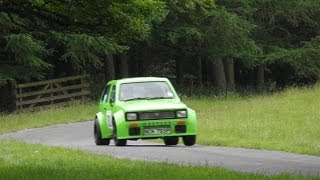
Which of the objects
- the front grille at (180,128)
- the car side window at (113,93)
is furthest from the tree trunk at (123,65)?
the front grille at (180,128)

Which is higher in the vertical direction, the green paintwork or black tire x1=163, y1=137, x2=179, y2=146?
the green paintwork

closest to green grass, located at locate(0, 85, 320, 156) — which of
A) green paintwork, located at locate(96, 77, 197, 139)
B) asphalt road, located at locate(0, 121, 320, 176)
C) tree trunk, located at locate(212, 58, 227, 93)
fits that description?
asphalt road, located at locate(0, 121, 320, 176)

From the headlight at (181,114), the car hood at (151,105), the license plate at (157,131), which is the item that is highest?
the car hood at (151,105)

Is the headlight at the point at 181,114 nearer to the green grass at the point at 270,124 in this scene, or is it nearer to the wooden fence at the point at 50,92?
the green grass at the point at 270,124

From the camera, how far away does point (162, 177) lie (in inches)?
416

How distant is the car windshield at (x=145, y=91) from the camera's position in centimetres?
1848

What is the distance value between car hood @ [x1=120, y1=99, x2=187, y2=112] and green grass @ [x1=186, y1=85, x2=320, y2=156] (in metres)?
1.93

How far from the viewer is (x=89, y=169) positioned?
477 inches

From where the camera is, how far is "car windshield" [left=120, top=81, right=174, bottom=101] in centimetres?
1848

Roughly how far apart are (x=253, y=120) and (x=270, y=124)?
5.89 feet

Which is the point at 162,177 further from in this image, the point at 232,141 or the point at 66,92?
the point at 66,92

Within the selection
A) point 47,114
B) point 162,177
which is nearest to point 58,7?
point 162,177

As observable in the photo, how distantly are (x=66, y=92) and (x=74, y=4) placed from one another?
27.0 meters

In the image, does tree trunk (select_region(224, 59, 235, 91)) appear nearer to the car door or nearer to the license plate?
the car door
